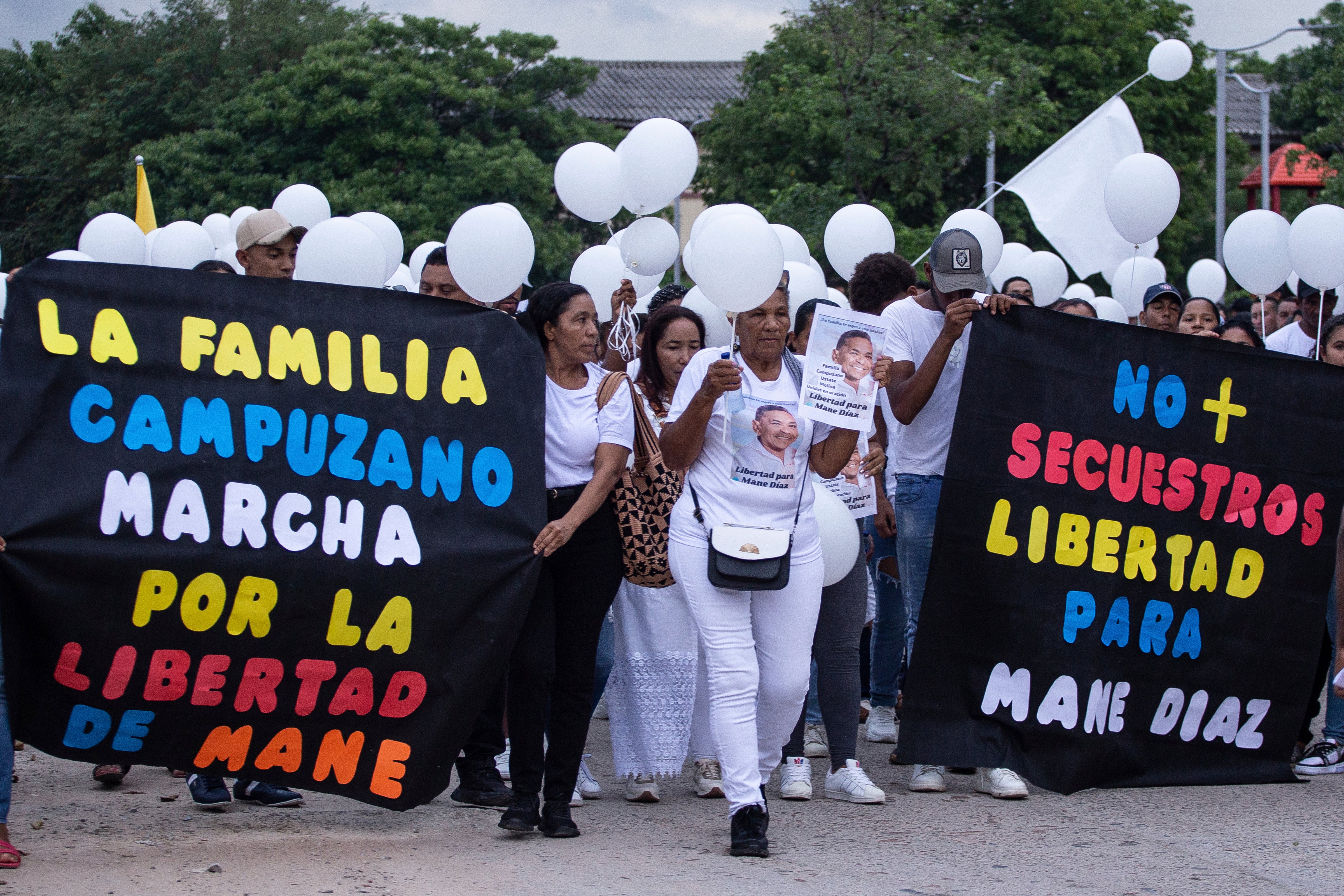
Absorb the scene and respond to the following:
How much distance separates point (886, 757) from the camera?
6.09 meters

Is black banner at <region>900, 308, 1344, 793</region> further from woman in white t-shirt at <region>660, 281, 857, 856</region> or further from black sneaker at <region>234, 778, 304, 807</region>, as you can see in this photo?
black sneaker at <region>234, 778, 304, 807</region>

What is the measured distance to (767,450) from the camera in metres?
4.68

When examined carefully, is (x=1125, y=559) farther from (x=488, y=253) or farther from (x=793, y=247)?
(x=793, y=247)

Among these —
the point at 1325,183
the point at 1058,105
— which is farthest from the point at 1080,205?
the point at 1058,105

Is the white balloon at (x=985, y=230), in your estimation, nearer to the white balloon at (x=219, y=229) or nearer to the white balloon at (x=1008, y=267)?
the white balloon at (x=1008, y=267)

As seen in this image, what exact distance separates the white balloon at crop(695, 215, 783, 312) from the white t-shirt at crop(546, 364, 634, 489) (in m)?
0.51

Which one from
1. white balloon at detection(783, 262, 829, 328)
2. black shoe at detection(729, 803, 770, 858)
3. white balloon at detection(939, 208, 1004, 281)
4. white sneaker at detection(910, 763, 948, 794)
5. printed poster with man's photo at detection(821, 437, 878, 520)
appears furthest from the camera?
white balloon at detection(939, 208, 1004, 281)

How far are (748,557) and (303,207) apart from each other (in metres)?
4.94

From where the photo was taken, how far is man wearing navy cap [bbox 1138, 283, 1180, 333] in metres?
7.05

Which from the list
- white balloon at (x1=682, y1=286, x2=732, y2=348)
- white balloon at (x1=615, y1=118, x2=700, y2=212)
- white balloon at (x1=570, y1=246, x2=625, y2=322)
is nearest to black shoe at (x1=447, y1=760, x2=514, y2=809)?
white balloon at (x1=682, y1=286, x2=732, y2=348)

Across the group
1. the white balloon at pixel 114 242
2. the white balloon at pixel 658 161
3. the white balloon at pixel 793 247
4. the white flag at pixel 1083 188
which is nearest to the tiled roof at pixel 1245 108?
the white flag at pixel 1083 188

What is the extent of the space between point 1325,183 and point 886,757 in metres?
21.3

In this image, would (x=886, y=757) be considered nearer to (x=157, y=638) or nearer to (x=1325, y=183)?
(x=157, y=638)

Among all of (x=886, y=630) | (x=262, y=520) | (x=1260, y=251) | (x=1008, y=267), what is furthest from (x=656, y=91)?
(x=262, y=520)
